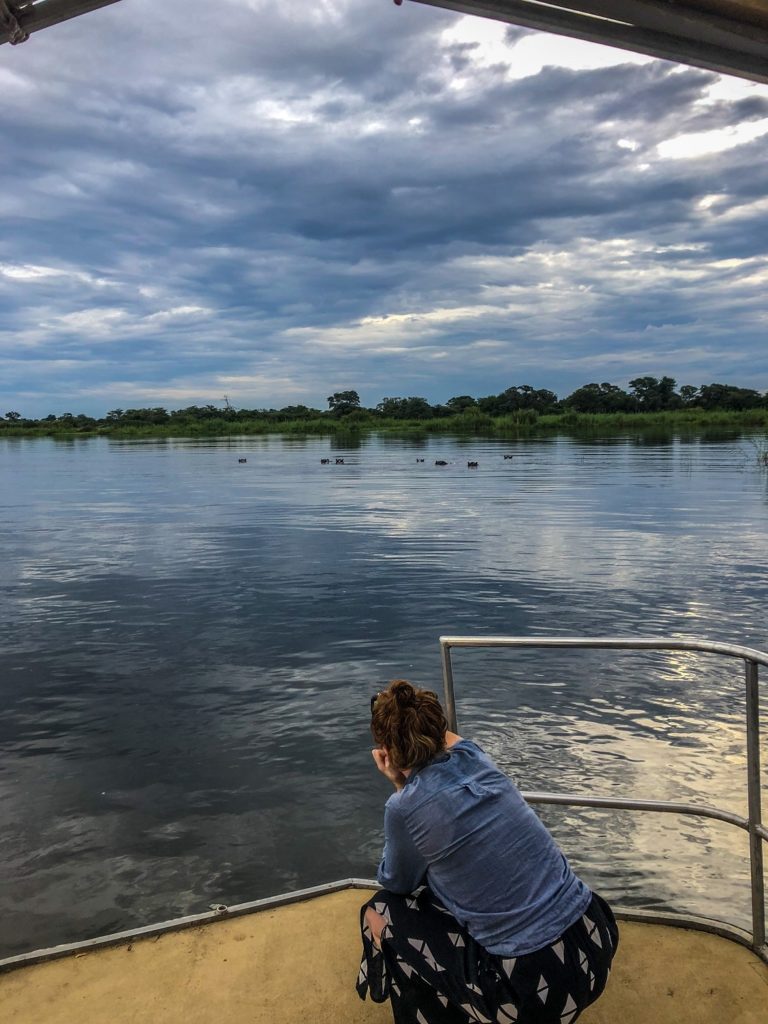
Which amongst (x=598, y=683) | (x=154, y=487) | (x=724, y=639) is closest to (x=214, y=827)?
(x=598, y=683)

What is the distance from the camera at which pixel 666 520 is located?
2380cm

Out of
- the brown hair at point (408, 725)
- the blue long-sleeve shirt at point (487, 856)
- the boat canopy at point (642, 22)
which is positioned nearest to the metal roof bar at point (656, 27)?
the boat canopy at point (642, 22)

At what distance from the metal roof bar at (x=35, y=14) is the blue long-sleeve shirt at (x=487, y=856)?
93.7 inches

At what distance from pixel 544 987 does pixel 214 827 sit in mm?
4125

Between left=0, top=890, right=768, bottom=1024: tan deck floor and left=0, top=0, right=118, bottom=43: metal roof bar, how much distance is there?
322cm

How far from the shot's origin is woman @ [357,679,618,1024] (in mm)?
2371

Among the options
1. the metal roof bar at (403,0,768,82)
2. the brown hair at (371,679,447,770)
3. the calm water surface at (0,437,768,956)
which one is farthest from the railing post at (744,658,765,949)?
the metal roof bar at (403,0,768,82)

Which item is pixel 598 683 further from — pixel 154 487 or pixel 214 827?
pixel 154 487

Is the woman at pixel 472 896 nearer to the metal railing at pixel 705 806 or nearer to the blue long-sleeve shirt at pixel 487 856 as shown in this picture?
the blue long-sleeve shirt at pixel 487 856

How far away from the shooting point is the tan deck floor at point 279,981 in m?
2.90

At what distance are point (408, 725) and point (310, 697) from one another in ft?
21.3

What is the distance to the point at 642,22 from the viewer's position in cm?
199

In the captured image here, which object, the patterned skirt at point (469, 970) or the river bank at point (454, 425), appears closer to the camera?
the patterned skirt at point (469, 970)

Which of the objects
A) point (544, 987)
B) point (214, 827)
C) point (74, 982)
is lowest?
point (214, 827)
